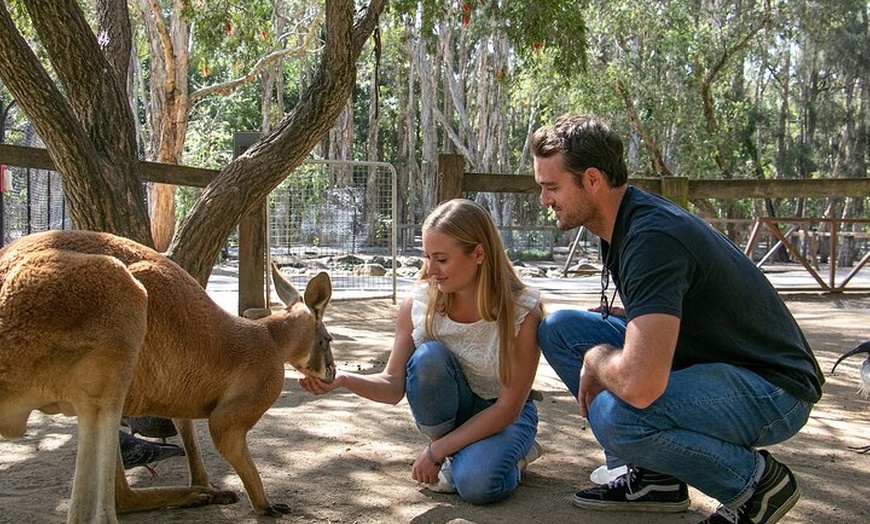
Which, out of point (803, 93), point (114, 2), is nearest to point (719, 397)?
point (114, 2)

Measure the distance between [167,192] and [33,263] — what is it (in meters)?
11.8

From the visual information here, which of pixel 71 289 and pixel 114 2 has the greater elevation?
pixel 114 2

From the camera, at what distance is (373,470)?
11.3ft

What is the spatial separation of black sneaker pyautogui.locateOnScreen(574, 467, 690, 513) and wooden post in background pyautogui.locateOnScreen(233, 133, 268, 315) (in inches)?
179

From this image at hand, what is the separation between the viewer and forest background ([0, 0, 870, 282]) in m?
4.46

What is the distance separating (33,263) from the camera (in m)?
2.35

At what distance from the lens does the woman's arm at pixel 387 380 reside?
3109mm

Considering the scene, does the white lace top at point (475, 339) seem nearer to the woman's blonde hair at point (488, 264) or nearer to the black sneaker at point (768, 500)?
the woman's blonde hair at point (488, 264)

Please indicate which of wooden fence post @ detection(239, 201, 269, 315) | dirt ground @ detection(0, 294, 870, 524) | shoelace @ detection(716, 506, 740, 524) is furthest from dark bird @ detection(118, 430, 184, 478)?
wooden fence post @ detection(239, 201, 269, 315)

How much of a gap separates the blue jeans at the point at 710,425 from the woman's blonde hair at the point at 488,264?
1.62 feet

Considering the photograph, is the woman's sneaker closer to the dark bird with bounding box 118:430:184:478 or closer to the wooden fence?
the dark bird with bounding box 118:430:184:478

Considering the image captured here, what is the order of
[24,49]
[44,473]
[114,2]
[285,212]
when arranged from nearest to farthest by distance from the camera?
[44,473], [24,49], [114,2], [285,212]

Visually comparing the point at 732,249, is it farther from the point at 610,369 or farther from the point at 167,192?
the point at 167,192

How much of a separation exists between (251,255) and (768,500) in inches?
206
